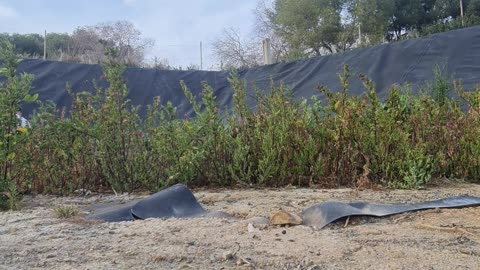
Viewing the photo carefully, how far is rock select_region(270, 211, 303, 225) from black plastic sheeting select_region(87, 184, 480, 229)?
0.18 feet

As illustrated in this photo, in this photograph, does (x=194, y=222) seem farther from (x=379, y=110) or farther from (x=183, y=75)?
(x=183, y=75)

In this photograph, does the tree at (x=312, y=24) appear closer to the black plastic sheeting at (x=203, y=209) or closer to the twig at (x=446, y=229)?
the black plastic sheeting at (x=203, y=209)

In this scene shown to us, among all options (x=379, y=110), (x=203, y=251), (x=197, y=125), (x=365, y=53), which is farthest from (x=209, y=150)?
(x=365, y=53)

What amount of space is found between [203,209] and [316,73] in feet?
24.4

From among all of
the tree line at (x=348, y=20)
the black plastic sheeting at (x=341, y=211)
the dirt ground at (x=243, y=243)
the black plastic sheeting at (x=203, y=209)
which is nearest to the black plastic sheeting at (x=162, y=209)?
Result: the black plastic sheeting at (x=203, y=209)

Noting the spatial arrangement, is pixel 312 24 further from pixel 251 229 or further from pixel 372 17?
pixel 251 229

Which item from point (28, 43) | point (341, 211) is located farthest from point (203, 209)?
point (28, 43)

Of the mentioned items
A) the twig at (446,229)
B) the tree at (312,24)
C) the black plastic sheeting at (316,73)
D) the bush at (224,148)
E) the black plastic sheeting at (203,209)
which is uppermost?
the tree at (312,24)

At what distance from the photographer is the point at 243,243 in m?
2.11

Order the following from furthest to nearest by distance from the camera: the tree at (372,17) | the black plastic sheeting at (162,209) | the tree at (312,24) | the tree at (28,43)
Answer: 1. the tree at (28,43)
2. the tree at (312,24)
3. the tree at (372,17)
4. the black plastic sheeting at (162,209)

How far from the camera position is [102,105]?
3.94 m

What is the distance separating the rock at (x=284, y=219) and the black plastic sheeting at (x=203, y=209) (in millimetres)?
54

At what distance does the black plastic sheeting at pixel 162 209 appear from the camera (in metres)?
2.80

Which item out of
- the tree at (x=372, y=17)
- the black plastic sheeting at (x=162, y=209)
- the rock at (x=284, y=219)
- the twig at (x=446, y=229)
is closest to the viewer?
the twig at (x=446, y=229)
